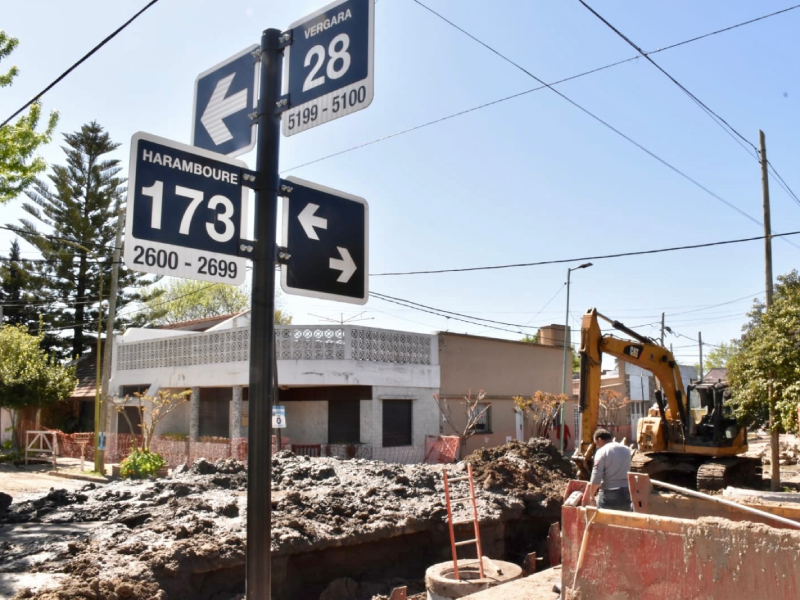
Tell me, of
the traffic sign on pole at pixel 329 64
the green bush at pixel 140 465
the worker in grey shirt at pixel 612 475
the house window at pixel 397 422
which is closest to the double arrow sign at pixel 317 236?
the traffic sign on pole at pixel 329 64

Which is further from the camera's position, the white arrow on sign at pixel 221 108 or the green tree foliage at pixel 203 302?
the green tree foliage at pixel 203 302

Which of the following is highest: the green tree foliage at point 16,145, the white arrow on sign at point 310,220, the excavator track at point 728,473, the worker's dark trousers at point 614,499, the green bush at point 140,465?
the green tree foliage at point 16,145

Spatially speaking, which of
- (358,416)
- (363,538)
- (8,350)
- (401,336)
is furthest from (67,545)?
(8,350)

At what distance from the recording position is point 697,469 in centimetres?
1761

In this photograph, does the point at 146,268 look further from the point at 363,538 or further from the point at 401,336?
the point at 401,336

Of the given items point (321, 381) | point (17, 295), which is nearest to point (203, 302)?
point (17, 295)

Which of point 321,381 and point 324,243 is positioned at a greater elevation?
point 324,243

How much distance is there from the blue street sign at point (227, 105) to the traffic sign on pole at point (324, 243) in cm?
45

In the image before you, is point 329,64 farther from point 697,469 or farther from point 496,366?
point 496,366

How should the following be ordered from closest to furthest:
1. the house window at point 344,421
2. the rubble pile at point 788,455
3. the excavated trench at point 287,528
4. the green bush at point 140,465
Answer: the excavated trench at point 287,528
the green bush at point 140,465
the house window at point 344,421
the rubble pile at point 788,455

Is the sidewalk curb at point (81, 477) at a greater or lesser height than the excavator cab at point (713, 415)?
lesser

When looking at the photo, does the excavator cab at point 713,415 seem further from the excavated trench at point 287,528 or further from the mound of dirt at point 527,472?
the excavated trench at point 287,528

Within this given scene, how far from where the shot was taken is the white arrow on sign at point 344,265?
3.97 metres

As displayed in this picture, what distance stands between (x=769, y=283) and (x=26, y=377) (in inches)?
1068
